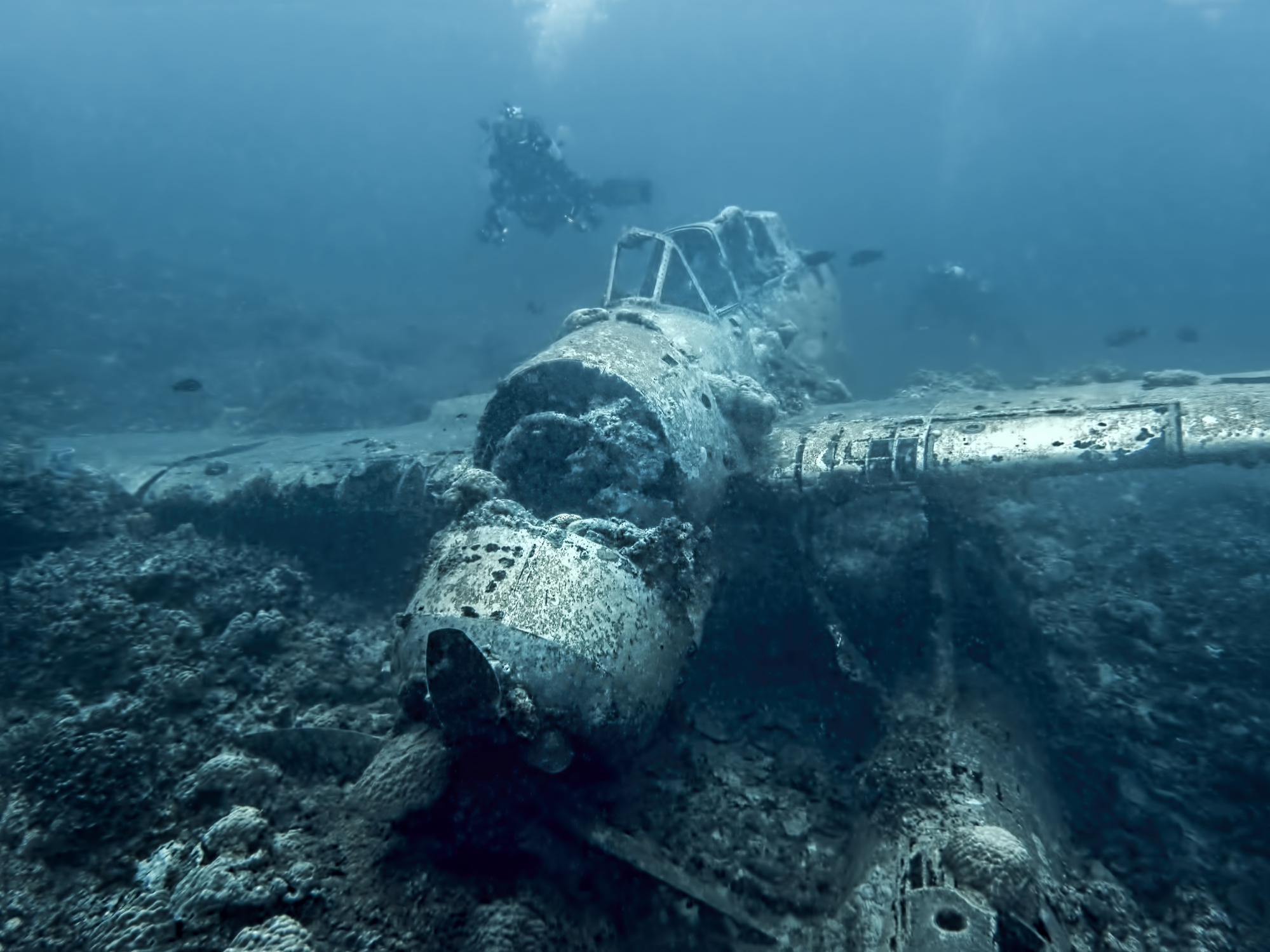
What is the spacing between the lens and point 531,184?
20.9m

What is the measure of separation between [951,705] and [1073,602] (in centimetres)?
171

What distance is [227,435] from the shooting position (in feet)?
41.0

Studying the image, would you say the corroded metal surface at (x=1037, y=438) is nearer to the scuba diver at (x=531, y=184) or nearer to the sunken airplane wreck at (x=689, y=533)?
the sunken airplane wreck at (x=689, y=533)

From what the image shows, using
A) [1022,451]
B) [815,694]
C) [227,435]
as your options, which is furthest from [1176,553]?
[227,435]

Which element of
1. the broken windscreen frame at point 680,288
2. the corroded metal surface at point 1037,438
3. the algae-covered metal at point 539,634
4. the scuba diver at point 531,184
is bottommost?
the algae-covered metal at point 539,634

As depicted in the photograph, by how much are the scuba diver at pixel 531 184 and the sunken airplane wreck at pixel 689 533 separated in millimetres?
13512

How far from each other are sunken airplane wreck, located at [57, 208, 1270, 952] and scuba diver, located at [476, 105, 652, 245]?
13.5m

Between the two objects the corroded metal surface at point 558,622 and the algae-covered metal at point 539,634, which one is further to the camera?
the corroded metal surface at point 558,622

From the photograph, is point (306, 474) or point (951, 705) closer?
point (951, 705)

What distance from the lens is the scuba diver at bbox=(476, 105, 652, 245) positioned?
797 inches

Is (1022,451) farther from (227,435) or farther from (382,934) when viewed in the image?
(227,435)

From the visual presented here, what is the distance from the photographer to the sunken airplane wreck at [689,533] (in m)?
3.41

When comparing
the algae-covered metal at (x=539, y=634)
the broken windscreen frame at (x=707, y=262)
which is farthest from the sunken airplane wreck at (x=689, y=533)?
the broken windscreen frame at (x=707, y=262)

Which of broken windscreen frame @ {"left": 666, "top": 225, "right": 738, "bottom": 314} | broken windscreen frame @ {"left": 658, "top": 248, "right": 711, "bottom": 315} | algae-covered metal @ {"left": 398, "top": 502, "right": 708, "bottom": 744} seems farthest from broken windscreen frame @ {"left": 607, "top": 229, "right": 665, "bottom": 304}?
algae-covered metal @ {"left": 398, "top": 502, "right": 708, "bottom": 744}
